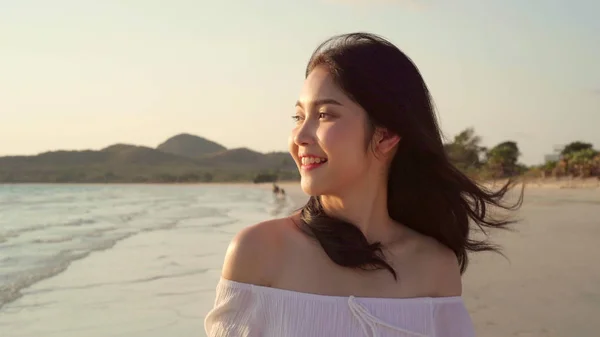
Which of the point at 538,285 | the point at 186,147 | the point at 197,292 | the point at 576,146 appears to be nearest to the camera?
the point at 538,285

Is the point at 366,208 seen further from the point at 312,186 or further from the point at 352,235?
the point at 312,186

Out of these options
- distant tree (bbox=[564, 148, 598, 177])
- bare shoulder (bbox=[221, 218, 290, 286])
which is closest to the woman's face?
bare shoulder (bbox=[221, 218, 290, 286])

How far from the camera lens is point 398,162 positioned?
8.08ft

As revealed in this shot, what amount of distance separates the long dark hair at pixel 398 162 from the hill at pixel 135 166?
76282mm

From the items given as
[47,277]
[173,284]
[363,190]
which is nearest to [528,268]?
[173,284]

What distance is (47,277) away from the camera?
8.97 metres

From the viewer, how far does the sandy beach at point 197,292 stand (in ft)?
18.7

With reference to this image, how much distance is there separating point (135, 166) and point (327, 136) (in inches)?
4894

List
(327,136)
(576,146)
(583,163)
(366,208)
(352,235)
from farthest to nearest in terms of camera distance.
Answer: (576,146) < (583,163) < (366,208) < (352,235) < (327,136)

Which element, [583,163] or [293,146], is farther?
[583,163]

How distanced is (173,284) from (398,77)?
6180 millimetres

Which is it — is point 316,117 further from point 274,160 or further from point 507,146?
point 274,160

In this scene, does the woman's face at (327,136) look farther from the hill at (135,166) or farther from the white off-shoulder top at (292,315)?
the hill at (135,166)

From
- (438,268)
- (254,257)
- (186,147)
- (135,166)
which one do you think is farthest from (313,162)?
(186,147)
